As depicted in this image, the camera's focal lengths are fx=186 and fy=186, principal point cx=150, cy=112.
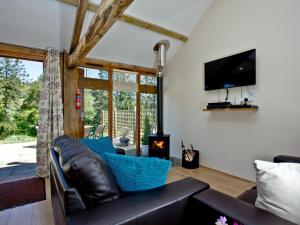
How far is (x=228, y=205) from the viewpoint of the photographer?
1024mm

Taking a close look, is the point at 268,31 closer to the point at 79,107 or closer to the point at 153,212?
the point at 153,212

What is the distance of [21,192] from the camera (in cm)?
267

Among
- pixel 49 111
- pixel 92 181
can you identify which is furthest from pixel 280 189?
pixel 49 111

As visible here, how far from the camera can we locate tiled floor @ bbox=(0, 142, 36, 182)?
11.0 feet

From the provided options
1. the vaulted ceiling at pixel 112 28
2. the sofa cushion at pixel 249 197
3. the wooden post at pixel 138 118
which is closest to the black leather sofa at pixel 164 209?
the sofa cushion at pixel 249 197

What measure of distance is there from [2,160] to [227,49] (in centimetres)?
509

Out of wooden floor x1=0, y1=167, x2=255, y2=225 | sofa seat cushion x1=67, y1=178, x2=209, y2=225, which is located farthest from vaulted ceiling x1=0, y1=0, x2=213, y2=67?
sofa seat cushion x1=67, y1=178, x2=209, y2=225

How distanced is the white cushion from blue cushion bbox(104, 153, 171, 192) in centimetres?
54

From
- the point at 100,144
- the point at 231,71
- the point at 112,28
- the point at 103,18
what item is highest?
the point at 112,28

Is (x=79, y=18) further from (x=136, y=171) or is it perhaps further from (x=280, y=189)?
(x=280, y=189)

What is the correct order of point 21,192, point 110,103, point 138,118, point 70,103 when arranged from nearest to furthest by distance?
point 21,192
point 70,103
point 110,103
point 138,118

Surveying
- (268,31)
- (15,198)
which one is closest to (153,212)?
(15,198)

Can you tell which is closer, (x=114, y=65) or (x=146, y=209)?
(x=146, y=209)

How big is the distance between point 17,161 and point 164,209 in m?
4.19
